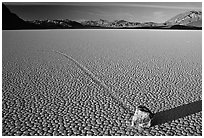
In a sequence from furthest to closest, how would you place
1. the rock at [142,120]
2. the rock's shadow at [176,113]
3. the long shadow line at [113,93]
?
the long shadow line at [113,93]
the rock's shadow at [176,113]
the rock at [142,120]

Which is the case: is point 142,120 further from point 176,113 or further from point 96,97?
point 96,97

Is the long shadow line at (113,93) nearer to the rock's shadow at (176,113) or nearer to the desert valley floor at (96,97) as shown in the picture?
the desert valley floor at (96,97)

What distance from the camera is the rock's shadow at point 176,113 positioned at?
3128 mm

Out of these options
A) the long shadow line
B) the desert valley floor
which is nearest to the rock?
the desert valley floor

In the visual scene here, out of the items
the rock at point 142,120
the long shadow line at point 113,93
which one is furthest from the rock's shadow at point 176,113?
the long shadow line at point 113,93

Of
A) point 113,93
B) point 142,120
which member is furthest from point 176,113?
point 113,93

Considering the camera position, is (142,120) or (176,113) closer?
(142,120)

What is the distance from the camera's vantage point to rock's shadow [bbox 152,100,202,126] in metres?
3.13

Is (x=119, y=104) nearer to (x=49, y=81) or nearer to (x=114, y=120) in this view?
(x=114, y=120)

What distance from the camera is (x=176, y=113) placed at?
3.34 metres

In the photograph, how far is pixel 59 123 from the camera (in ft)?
10.00

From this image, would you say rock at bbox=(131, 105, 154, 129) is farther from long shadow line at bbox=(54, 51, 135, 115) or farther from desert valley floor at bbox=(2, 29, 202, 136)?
long shadow line at bbox=(54, 51, 135, 115)

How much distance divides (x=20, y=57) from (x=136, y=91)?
4302 millimetres

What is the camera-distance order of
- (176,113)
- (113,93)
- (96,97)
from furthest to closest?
1. (113,93)
2. (96,97)
3. (176,113)
